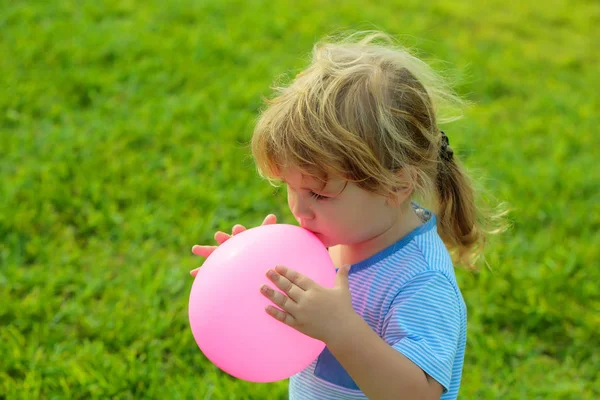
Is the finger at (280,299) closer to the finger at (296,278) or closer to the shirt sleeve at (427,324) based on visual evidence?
the finger at (296,278)

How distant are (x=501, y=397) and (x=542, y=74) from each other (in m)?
3.37

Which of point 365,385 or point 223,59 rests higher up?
point 365,385

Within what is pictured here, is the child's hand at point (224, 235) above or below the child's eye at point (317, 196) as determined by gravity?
below

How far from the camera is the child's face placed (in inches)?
70.1

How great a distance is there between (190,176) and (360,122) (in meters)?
2.45

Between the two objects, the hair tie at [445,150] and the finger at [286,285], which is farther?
the hair tie at [445,150]

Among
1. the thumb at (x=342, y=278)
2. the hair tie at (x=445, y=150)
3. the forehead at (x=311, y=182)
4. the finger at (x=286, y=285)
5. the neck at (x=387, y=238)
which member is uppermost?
the forehead at (x=311, y=182)

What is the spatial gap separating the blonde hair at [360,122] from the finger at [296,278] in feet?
0.85

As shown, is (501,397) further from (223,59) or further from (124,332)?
(223,59)

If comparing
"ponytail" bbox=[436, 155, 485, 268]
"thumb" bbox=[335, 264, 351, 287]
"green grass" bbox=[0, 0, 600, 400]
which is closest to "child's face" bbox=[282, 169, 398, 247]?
"thumb" bbox=[335, 264, 351, 287]

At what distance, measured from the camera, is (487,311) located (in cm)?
326

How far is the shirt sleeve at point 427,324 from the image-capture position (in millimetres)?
1661

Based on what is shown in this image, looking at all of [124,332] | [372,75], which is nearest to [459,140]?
[124,332]

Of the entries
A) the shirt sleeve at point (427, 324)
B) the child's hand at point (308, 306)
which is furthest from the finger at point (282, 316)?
the shirt sleeve at point (427, 324)
